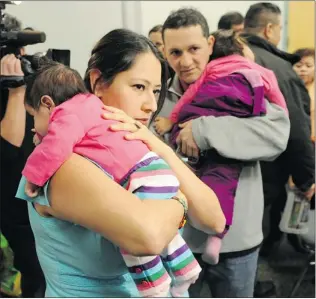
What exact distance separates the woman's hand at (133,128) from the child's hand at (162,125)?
0.44 m

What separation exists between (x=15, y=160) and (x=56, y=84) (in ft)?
1.38

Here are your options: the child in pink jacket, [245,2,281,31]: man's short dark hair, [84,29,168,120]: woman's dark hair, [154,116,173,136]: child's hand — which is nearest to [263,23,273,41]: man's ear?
[245,2,281,31]: man's short dark hair

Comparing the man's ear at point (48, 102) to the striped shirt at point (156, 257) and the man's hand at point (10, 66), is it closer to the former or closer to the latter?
the striped shirt at point (156, 257)

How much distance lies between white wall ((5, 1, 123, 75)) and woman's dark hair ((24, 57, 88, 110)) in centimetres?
39

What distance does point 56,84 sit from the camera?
3.12ft

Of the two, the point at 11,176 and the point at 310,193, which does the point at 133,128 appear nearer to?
the point at 11,176

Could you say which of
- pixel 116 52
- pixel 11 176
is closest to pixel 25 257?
pixel 11 176

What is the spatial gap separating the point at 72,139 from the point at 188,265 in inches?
15.9

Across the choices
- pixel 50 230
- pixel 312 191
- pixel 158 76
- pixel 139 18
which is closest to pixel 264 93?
pixel 158 76

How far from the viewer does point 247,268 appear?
1.48 meters

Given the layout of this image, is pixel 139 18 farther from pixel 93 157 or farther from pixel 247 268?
pixel 93 157

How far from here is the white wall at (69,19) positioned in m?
1.46

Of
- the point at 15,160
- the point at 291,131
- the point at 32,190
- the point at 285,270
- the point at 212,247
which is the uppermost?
the point at 32,190

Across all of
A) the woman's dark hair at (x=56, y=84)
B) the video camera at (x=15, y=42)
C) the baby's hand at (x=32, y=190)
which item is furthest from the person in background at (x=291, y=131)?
the baby's hand at (x=32, y=190)
